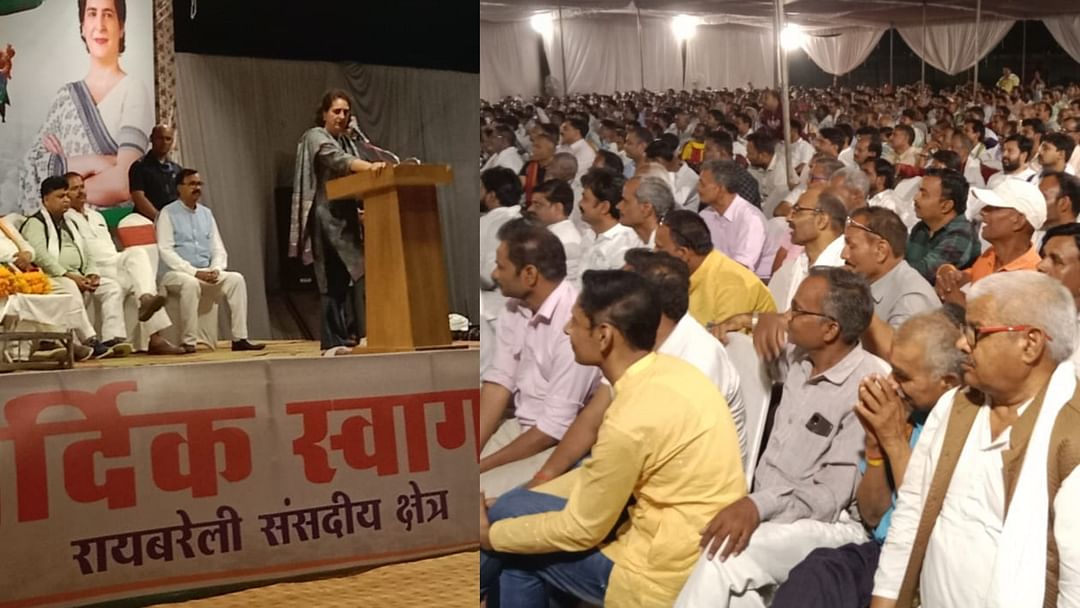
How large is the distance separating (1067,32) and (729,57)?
557 mm

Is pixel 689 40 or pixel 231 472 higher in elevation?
pixel 689 40

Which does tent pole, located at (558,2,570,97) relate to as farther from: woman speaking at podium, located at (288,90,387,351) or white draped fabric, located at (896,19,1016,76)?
woman speaking at podium, located at (288,90,387,351)

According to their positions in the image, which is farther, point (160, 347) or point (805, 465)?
point (160, 347)

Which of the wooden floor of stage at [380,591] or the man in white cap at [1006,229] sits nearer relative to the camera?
the man in white cap at [1006,229]

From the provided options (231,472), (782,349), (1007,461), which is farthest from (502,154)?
(231,472)

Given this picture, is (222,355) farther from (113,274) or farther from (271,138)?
(271,138)

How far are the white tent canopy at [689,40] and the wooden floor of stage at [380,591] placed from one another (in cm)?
255

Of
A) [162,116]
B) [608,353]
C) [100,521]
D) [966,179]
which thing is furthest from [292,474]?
[966,179]

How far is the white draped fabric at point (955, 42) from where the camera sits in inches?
91.3

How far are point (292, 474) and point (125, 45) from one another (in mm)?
1632

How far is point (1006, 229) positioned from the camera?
2.13 m

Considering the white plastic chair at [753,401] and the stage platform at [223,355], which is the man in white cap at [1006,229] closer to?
the white plastic chair at [753,401]

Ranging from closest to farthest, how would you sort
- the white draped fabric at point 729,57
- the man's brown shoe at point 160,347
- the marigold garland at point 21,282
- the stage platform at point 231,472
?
the white draped fabric at point 729,57 → the stage platform at point 231,472 → the marigold garland at point 21,282 → the man's brown shoe at point 160,347

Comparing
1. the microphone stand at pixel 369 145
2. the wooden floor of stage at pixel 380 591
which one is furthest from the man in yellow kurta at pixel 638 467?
the microphone stand at pixel 369 145
